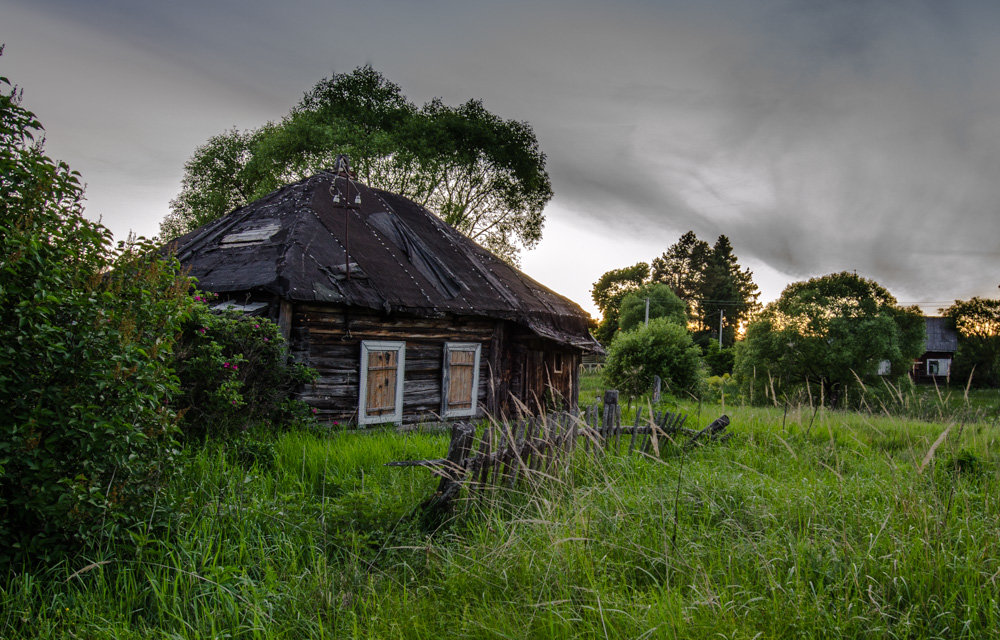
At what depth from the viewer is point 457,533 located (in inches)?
146

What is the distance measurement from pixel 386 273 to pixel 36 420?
25.4 feet

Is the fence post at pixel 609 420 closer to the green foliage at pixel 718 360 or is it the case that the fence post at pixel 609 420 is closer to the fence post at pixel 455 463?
the fence post at pixel 455 463

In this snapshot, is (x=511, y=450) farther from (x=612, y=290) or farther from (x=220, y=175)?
(x=612, y=290)

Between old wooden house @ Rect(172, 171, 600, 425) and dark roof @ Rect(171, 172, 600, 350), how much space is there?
36 mm

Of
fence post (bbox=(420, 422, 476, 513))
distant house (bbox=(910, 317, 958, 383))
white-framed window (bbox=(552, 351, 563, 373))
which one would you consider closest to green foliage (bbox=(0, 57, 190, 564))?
fence post (bbox=(420, 422, 476, 513))

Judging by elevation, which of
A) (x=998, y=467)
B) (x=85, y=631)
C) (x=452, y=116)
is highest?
(x=452, y=116)

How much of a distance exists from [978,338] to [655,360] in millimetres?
35053

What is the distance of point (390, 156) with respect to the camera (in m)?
23.4

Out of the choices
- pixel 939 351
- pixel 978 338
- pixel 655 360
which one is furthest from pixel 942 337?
pixel 655 360

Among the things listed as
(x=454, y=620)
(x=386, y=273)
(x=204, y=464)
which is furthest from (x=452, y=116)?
(x=454, y=620)

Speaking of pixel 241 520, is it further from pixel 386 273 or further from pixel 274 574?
pixel 386 273

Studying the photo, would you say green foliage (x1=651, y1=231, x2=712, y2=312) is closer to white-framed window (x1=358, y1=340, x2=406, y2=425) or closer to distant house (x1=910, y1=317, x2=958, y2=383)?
distant house (x1=910, y1=317, x2=958, y2=383)

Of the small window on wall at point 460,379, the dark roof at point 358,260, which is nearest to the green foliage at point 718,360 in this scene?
the dark roof at point 358,260

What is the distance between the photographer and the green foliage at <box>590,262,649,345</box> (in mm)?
50062
